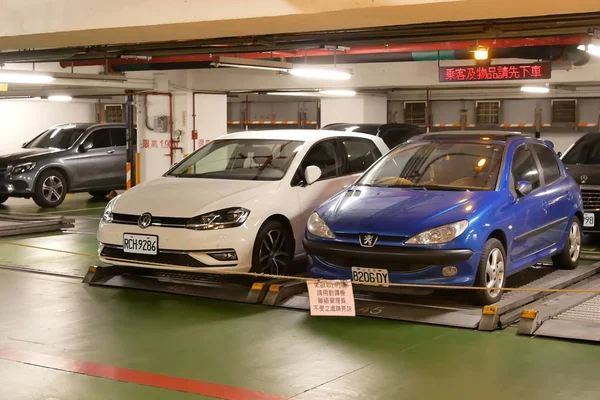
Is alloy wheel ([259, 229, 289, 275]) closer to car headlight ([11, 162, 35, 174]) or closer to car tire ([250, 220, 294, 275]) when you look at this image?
car tire ([250, 220, 294, 275])

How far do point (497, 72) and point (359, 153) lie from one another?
5103 mm

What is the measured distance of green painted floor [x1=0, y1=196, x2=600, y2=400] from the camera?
498cm

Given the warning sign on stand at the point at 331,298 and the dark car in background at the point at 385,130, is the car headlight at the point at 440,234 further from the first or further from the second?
the dark car in background at the point at 385,130

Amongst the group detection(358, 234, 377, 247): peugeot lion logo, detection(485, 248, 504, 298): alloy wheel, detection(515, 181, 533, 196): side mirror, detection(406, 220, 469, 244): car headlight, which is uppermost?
detection(515, 181, 533, 196): side mirror

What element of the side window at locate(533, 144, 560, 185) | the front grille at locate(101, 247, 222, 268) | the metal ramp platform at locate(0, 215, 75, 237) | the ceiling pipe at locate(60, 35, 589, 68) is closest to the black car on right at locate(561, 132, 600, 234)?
the ceiling pipe at locate(60, 35, 589, 68)

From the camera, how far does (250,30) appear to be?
7172 mm

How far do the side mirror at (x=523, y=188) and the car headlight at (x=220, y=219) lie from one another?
230 centimetres

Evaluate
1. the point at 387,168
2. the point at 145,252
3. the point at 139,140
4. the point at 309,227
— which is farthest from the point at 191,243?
the point at 139,140

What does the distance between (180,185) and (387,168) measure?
1.91m

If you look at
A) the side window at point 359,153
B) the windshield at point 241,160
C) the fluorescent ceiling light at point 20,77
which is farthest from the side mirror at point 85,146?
the side window at point 359,153

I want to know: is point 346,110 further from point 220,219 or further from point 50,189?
point 220,219

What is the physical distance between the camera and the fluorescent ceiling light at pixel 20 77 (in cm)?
1304

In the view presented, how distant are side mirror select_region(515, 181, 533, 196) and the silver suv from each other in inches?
421

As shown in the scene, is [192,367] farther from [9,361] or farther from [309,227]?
[309,227]
